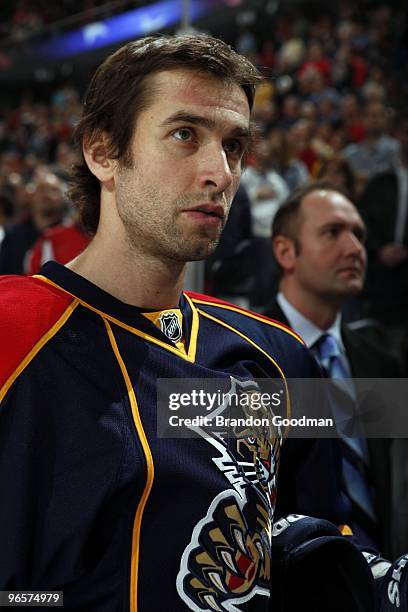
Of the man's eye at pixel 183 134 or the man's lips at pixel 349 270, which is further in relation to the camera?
the man's lips at pixel 349 270

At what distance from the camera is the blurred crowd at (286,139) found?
11.7ft

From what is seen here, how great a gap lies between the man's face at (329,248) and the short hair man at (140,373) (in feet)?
3.43

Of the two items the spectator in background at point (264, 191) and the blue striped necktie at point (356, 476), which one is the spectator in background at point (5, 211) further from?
the blue striped necktie at point (356, 476)

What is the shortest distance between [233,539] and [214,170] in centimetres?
60

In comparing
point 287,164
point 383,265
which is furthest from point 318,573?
point 287,164

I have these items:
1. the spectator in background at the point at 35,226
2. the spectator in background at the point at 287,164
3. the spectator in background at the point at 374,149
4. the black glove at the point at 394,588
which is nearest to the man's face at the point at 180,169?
the black glove at the point at 394,588

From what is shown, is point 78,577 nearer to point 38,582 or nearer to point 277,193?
point 38,582

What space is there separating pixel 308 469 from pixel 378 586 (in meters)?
0.25

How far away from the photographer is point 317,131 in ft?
22.3

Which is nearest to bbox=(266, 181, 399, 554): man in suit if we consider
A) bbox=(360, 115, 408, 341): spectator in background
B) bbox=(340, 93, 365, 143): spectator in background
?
bbox=(360, 115, 408, 341): spectator in background

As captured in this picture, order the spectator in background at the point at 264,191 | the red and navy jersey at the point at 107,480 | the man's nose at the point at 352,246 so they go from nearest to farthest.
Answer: the red and navy jersey at the point at 107,480, the man's nose at the point at 352,246, the spectator in background at the point at 264,191

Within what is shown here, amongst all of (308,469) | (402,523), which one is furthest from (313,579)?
(402,523)

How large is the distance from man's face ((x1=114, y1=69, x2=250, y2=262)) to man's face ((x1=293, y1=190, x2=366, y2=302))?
1.23m

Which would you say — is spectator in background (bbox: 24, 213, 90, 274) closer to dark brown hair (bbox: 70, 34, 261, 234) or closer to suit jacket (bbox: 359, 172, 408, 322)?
suit jacket (bbox: 359, 172, 408, 322)
